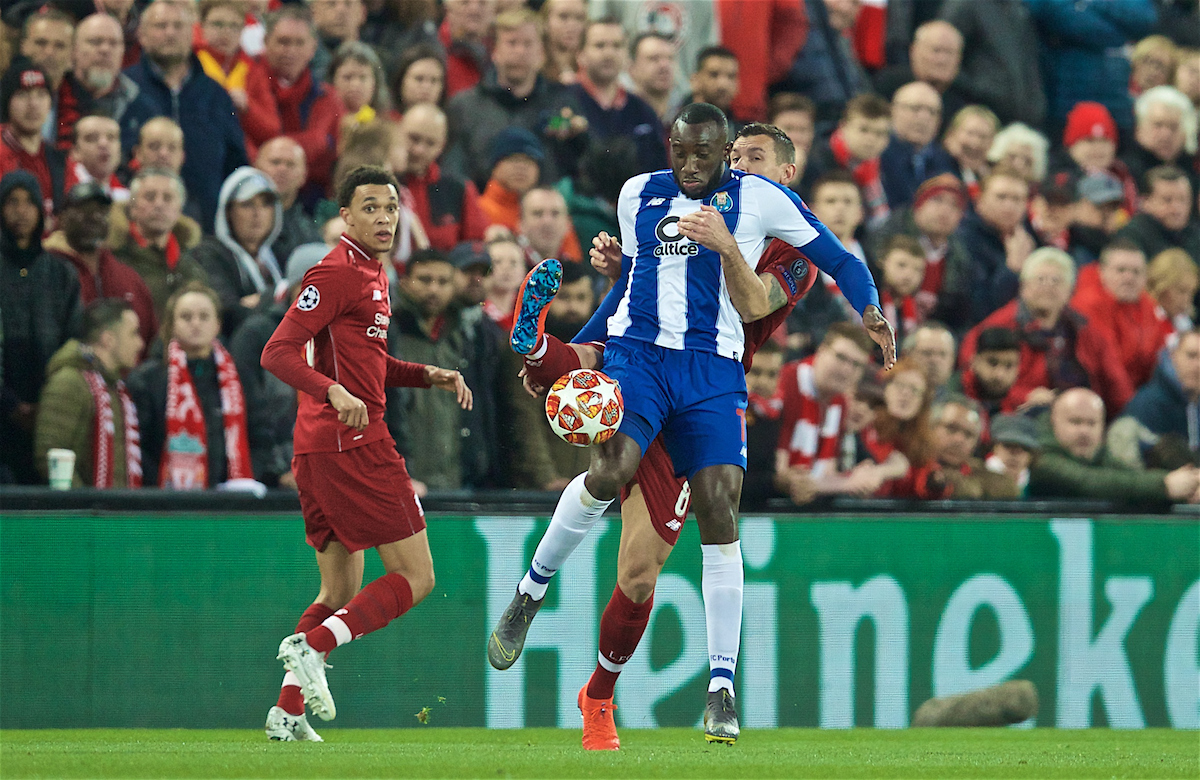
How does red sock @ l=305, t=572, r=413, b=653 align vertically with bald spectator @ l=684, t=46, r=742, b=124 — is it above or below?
below

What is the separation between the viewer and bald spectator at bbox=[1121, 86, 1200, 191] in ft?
45.0

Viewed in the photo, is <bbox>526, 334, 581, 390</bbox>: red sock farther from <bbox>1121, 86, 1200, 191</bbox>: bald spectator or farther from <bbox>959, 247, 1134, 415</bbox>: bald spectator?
<bbox>1121, 86, 1200, 191</bbox>: bald spectator

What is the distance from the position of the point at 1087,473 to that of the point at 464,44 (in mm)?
5191

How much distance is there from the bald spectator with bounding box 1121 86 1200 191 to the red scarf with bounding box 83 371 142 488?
347 inches

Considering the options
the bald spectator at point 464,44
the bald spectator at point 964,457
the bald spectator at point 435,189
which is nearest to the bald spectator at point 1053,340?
the bald spectator at point 964,457

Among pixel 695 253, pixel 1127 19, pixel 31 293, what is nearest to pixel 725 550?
pixel 695 253

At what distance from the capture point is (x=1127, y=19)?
46.7ft

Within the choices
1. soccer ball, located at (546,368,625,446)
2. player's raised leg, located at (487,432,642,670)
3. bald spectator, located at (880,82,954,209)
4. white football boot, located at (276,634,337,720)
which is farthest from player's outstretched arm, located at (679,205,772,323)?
bald spectator, located at (880,82,954,209)

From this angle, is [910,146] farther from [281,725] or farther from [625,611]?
[281,725]

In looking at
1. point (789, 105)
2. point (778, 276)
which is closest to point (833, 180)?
point (789, 105)

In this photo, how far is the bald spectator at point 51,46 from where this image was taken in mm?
9820

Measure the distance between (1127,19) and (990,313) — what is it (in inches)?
152

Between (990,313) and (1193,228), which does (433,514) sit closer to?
(990,313)

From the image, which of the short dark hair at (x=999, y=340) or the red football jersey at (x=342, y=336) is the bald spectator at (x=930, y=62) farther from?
the red football jersey at (x=342, y=336)
